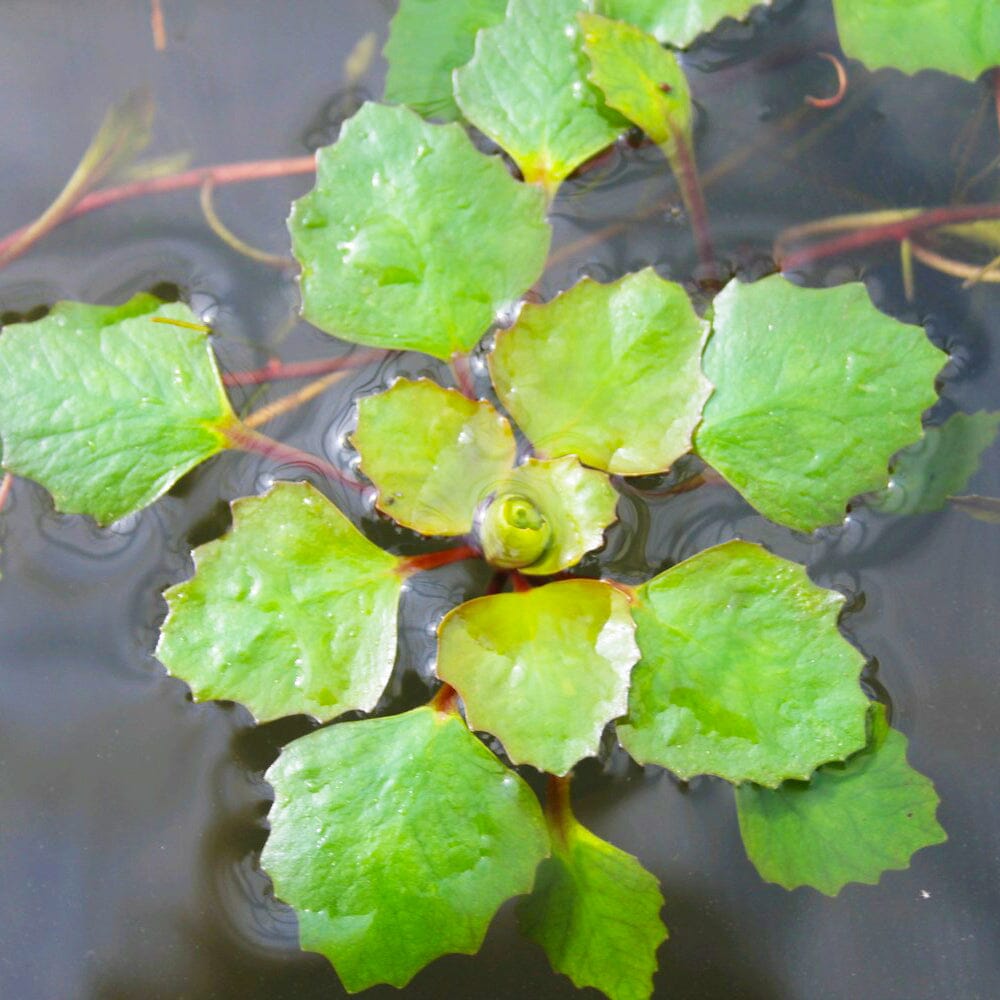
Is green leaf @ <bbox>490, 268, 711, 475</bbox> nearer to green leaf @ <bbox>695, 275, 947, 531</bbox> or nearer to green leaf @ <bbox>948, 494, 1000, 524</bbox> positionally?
green leaf @ <bbox>695, 275, 947, 531</bbox>

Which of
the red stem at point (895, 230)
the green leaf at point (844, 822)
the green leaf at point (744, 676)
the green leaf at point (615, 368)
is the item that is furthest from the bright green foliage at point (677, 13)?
the green leaf at point (844, 822)

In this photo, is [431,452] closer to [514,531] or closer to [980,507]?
[514,531]

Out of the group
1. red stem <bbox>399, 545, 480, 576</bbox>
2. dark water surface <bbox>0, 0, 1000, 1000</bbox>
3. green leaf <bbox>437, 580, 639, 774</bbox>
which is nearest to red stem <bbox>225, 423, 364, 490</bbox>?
dark water surface <bbox>0, 0, 1000, 1000</bbox>

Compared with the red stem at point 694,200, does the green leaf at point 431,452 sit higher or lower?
lower

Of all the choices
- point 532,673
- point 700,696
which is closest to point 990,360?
point 700,696

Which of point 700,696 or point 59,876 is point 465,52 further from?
point 59,876

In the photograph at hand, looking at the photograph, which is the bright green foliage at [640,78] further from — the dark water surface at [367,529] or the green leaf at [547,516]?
the green leaf at [547,516]

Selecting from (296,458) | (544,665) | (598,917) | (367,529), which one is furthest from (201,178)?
(598,917)
